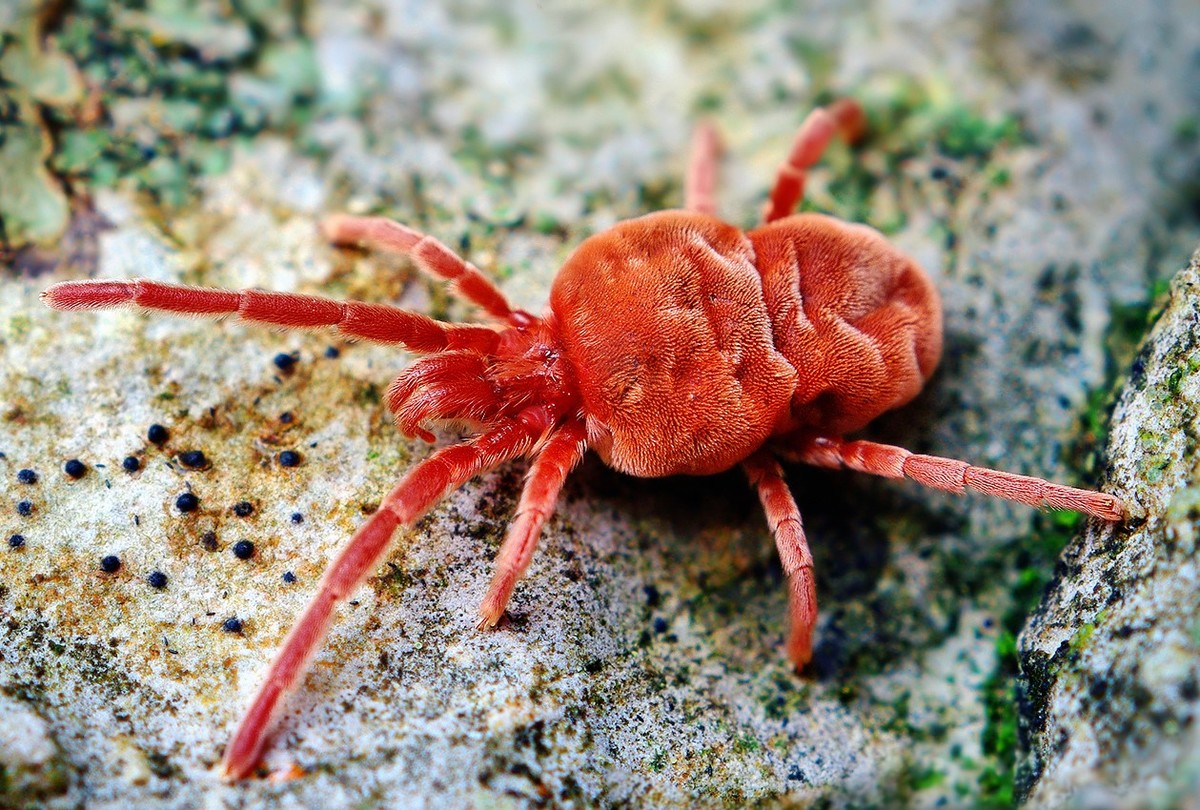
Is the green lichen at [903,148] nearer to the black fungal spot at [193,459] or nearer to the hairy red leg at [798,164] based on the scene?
the hairy red leg at [798,164]

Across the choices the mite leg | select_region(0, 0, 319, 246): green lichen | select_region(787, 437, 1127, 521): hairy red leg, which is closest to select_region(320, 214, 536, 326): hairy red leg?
the mite leg

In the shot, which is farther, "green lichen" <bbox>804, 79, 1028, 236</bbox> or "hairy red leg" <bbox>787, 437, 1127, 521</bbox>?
"green lichen" <bbox>804, 79, 1028, 236</bbox>

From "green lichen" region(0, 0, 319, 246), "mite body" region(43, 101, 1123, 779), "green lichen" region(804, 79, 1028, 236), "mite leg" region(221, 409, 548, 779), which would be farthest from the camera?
"green lichen" region(804, 79, 1028, 236)

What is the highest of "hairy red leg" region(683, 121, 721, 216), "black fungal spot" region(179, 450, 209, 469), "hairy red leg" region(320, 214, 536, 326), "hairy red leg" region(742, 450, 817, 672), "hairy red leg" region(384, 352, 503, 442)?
"hairy red leg" region(683, 121, 721, 216)

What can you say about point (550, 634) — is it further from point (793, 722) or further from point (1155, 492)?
point (1155, 492)

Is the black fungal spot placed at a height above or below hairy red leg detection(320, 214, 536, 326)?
below

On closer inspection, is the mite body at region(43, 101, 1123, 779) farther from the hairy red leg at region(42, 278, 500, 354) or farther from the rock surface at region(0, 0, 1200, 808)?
the rock surface at region(0, 0, 1200, 808)

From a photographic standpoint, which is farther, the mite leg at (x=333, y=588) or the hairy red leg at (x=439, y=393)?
the hairy red leg at (x=439, y=393)

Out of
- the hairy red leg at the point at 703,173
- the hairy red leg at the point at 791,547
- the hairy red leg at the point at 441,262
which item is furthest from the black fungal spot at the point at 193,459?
the hairy red leg at the point at 703,173
